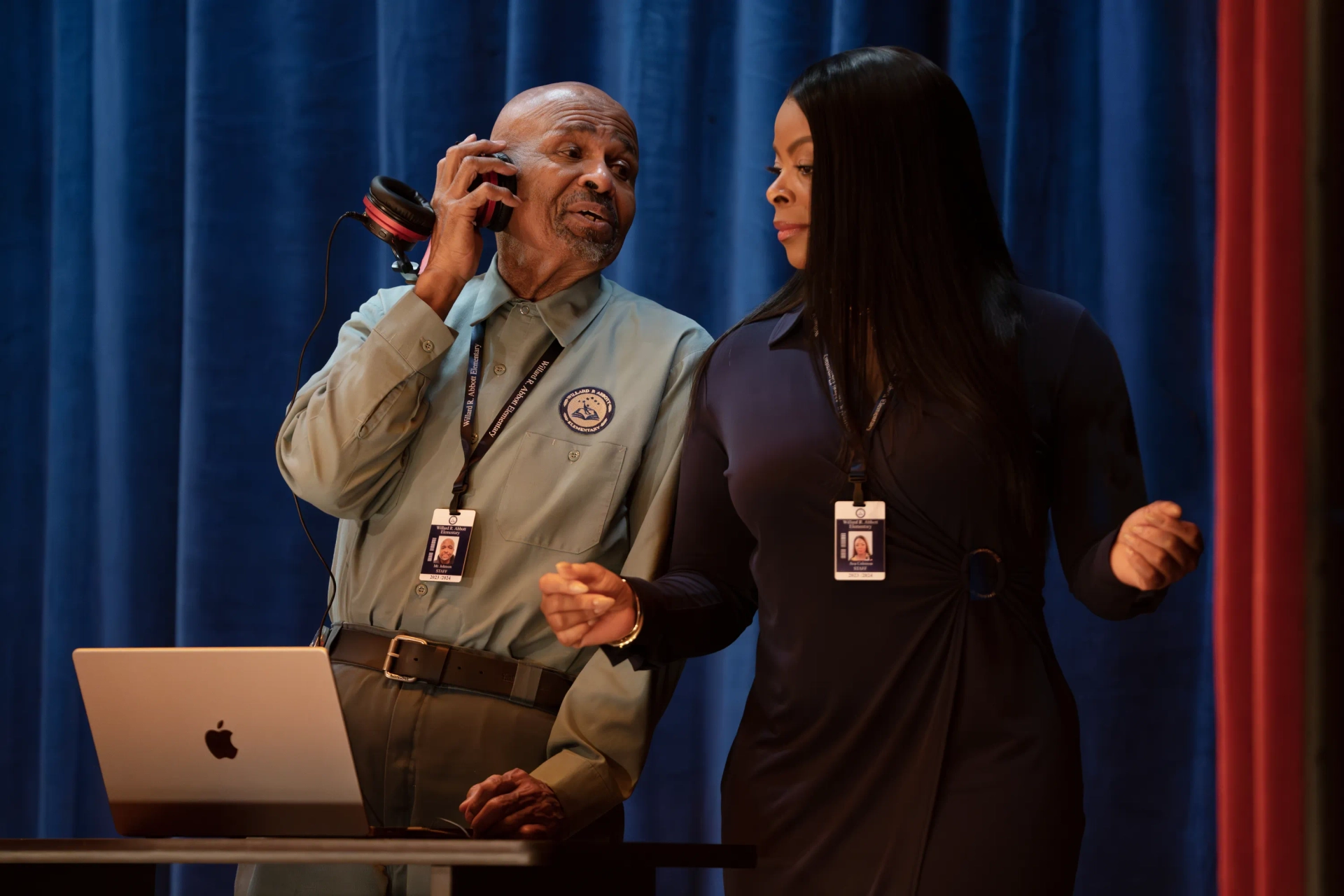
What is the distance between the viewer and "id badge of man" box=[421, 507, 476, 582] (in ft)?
6.03

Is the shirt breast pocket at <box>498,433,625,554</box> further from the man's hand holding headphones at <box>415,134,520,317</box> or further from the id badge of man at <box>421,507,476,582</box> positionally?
the man's hand holding headphones at <box>415,134,520,317</box>

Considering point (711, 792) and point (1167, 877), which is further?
point (711, 792)

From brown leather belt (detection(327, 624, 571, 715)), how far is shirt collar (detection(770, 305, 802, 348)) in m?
0.58

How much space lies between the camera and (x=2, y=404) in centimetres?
290

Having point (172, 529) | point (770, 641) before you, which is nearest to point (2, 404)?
point (172, 529)

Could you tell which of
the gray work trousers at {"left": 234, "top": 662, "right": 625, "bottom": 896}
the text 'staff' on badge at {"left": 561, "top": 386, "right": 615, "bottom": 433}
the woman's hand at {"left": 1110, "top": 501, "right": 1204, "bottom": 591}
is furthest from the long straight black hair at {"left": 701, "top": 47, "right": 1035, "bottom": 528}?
the gray work trousers at {"left": 234, "top": 662, "right": 625, "bottom": 896}

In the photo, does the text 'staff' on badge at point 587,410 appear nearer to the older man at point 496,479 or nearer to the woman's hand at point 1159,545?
the older man at point 496,479

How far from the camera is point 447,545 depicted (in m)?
1.86

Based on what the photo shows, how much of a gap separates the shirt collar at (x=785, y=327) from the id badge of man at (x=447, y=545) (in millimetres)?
539

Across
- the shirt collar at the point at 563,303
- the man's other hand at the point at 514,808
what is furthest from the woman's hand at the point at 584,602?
the shirt collar at the point at 563,303

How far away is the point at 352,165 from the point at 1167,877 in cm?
213

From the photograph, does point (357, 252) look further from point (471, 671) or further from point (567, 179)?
point (471, 671)

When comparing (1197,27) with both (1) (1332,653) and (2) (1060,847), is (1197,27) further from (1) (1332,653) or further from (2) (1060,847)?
(1) (1332,653)

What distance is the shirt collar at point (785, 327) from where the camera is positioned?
1619 millimetres
